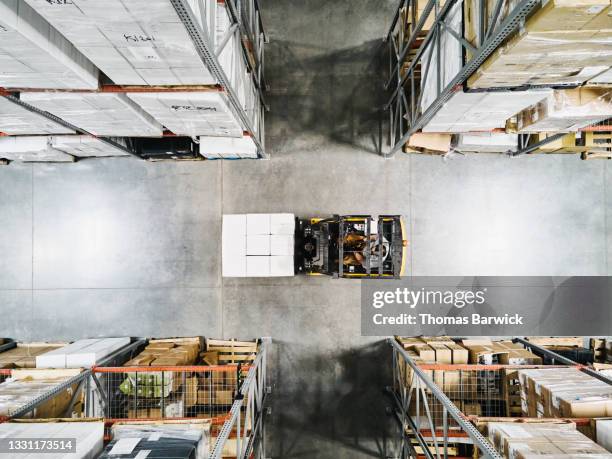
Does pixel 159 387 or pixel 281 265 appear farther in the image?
pixel 281 265

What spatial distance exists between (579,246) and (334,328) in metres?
5.61

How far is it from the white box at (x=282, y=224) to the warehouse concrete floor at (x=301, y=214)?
704 millimetres

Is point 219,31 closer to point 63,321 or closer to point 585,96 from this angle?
point 585,96

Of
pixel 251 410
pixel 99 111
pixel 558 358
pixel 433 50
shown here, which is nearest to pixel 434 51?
pixel 433 50

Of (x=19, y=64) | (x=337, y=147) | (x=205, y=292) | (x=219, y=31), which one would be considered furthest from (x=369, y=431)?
(x=19, y=64)

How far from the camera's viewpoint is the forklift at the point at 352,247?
18.7ft

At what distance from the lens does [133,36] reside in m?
2.84

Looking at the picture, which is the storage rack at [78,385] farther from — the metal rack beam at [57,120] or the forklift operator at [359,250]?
the forklift operator at [359,250]

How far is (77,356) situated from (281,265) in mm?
3896

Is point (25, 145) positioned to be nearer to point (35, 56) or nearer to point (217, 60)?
point (35, 56)

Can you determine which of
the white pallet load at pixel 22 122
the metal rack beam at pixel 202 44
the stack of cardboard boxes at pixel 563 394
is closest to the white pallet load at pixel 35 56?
the white pallet load at pixel 22 122

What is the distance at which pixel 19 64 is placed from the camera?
3.12m

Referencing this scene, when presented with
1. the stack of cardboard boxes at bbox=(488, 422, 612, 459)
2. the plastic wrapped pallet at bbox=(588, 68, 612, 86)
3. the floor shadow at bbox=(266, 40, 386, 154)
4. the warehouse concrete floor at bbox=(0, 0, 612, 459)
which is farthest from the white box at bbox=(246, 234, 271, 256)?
the plastic wrapped pallet at bbox=(588, 68, 612, 86)

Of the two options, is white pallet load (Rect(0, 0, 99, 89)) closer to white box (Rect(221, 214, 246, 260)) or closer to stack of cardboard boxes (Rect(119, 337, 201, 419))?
white box (Rect(221, 214, 246, 260))
